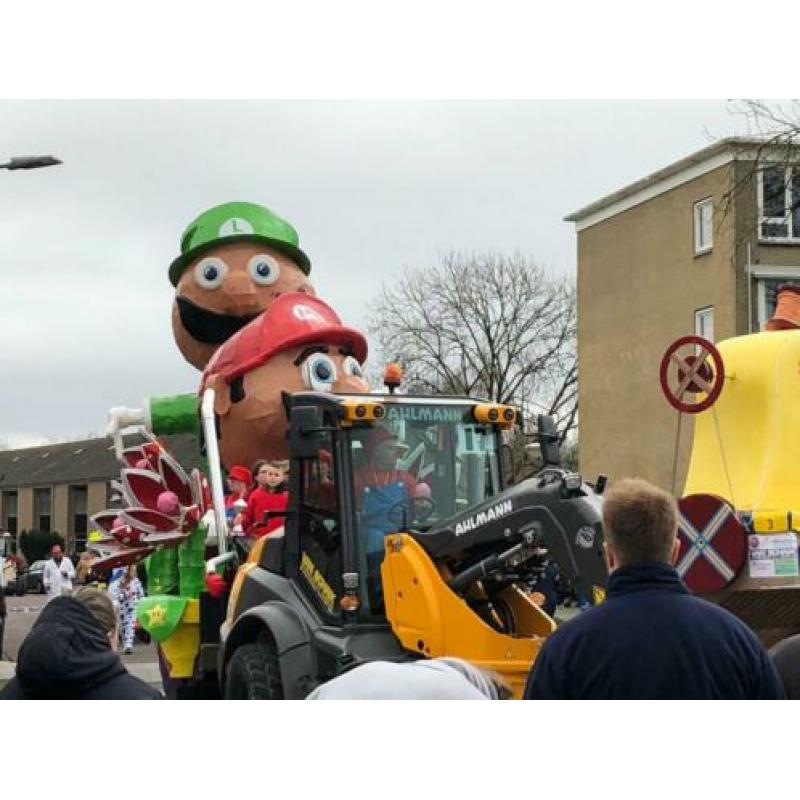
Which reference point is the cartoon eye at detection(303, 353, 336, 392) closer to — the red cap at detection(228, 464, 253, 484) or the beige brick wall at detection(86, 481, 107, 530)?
the red cap at detection(228, 464, 253, 484)

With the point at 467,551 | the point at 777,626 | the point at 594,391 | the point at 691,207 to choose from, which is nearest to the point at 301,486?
the point at 467,551

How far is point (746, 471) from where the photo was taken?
26.9 feet

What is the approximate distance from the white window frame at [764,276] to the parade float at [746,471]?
18.0 metres

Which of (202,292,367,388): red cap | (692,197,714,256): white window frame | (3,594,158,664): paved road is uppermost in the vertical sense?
(692,197,714,256): white window frame

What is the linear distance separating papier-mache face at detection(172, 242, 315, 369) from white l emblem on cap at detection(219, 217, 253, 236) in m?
0.12

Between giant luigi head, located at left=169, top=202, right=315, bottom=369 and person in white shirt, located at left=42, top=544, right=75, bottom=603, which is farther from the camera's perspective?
person in white shirt, located at left=42, top=544, right=75, bottom=603

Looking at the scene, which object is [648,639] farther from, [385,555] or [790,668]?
[385,555]

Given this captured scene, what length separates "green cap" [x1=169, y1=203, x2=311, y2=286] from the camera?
40.2ft

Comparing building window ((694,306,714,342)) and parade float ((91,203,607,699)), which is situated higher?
building window ((694,306,714,342))

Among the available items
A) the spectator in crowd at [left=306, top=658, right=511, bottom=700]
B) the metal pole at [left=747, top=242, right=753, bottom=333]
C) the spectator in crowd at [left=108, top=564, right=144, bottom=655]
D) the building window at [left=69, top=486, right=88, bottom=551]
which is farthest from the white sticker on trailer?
the building window at [left=69, top=486, right=88, bottom=551]

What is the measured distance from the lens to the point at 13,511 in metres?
66.8

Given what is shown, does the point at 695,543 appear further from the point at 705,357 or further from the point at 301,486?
the point at 301,486

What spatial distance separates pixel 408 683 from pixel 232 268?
9.85 meters

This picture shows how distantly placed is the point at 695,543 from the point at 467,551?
1.90 metres
